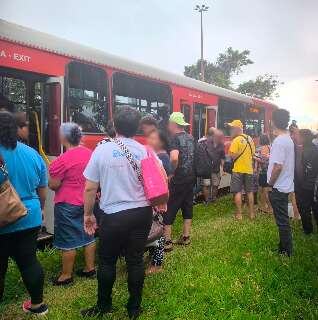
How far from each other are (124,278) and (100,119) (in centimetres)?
334

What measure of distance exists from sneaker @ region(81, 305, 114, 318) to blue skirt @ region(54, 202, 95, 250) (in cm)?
100

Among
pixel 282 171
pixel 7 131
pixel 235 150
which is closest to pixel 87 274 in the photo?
pixel 7 131

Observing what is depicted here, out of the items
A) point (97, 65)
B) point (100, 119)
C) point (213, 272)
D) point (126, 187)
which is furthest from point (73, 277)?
point (97, 65)

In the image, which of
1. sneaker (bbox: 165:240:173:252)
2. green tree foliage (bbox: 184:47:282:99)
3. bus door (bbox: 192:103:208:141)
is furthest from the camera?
green tree foliage (bbox: 184:47:282:99)

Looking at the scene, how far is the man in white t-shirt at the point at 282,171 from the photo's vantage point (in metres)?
5.32

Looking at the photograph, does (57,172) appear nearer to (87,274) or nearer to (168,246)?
(87,274)

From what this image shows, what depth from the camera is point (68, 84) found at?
262 inches

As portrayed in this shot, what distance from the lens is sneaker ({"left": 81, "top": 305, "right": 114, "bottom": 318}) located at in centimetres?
382

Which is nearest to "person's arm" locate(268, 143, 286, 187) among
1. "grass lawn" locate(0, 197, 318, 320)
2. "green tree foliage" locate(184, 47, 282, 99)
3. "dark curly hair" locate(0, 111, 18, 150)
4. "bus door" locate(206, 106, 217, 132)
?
"grass lawn" locate(0, 197, 318, 320)

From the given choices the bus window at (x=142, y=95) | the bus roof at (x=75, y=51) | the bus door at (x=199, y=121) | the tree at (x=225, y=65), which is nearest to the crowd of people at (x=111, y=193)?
the bus roof at (x=75, y=51)

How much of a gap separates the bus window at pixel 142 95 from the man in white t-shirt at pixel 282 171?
224 cm

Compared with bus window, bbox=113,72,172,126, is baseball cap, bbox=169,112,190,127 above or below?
below

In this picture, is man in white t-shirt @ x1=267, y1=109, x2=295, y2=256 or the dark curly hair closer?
the dark curly hair

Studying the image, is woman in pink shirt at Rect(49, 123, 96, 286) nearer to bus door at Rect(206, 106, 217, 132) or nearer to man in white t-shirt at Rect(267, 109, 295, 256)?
man in white t-shirt at Rect(267, 109, 295, 256)
